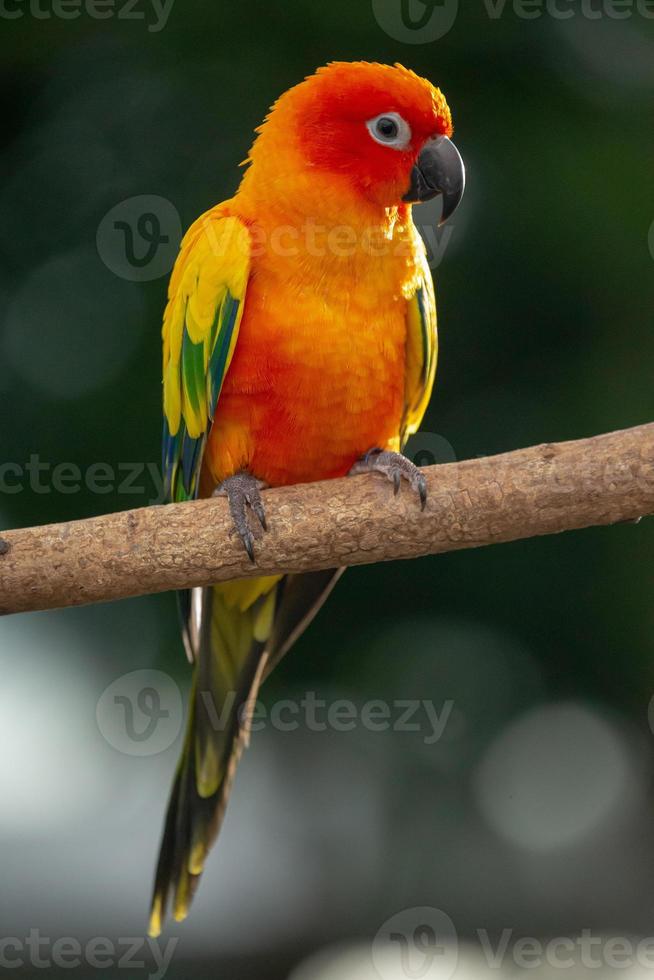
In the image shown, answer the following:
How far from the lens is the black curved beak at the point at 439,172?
2584 millimetres

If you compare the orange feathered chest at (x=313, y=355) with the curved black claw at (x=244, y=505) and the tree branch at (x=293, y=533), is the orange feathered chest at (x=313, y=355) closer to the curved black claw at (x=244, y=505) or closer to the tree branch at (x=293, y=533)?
the curved black claw at (x=244, y=505)

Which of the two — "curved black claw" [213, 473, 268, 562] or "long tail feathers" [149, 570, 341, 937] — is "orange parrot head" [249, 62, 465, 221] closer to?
"curved black claw" [213, 473, 268, 562]

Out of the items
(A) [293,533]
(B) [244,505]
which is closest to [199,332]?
(B) [244,505]

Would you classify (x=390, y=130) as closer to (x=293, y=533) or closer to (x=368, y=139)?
(x=368, y=139)

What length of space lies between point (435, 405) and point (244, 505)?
127cm

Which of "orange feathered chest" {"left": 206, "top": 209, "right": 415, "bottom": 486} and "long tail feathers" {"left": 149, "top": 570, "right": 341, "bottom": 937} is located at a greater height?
"orange feathered chest" {"left": 206, "top": 209, "right": 415, "bottom": 486}

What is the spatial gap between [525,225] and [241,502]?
5.45 ft

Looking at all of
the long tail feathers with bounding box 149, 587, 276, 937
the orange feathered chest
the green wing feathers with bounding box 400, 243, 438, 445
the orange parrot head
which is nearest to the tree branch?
the orange feathered chest

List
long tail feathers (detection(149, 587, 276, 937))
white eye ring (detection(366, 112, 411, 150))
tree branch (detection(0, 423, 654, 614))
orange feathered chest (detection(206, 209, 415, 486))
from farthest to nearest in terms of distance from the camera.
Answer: long tail feathers (detection(149, 587, 276, 937)), white eye ring (detection(366, 112, 411, 150)), orange feathered chest (detection(206, 209, 415, 486)), tree branch (detection(0, 423, 654, 614))

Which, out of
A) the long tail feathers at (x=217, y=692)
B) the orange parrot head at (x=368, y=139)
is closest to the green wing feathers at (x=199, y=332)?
the orange parrot head at (x=368, y=139)

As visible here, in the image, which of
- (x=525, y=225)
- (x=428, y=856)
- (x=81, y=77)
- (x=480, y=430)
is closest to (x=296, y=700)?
(x=428, y=856)

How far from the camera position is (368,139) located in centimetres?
256

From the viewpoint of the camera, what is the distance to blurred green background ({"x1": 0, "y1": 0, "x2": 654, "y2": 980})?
3117 millimetres

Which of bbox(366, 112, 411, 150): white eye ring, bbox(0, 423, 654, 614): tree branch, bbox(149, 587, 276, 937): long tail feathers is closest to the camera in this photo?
bbox(0, 423, 654, 614): tree branch
